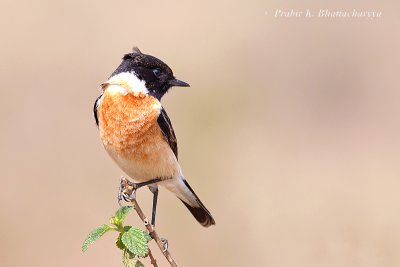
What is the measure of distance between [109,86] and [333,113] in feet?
16.2

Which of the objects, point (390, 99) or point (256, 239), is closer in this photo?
point (256, 239)

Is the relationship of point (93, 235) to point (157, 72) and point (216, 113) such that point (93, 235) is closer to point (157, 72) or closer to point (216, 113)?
point (157, 72)

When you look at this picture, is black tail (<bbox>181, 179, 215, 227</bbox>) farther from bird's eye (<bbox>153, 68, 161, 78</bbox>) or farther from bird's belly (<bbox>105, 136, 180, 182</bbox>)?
bird's eye (<bbox>153, 68, 161, 78</bbox>)

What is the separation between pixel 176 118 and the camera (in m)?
8.21

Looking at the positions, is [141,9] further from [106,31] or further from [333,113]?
[333,113]

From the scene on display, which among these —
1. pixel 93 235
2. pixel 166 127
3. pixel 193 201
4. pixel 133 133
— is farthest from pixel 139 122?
pixel 93 235

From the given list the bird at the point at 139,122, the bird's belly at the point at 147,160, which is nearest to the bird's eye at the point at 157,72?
the bird at the point at 139,122

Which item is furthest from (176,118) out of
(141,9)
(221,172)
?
(141,9)

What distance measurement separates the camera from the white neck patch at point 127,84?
4.82 meters

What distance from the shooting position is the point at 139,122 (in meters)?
4.68

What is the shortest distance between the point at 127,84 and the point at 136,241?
196 cm

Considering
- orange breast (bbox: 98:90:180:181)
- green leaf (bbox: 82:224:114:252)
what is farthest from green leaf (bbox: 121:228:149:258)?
orange breast (bbox: 98:90:180:181)

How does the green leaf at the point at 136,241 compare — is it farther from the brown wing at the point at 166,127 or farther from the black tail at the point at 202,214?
the black tail at the point at 202,214

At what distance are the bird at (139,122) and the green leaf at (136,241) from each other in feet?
5.11
